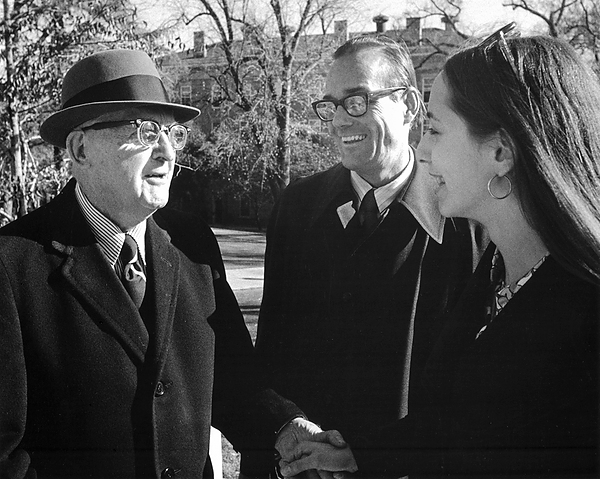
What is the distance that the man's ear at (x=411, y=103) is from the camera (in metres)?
2.62

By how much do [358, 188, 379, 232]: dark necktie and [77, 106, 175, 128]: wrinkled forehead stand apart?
2.65ft

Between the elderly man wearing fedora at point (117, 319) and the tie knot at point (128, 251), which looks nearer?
the elderly man wearing fedora at point (117, 319)

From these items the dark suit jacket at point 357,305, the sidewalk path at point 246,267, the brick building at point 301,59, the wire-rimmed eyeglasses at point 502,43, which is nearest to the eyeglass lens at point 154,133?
the dark suit jacket at point 357,305

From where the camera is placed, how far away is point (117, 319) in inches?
75.5

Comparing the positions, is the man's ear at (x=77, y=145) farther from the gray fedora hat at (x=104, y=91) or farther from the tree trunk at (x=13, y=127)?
the tree trunk at (x=13, y=127)

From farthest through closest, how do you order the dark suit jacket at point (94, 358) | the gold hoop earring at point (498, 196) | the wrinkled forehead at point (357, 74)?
the wrinkled forehead at point (357, 74) → the dark suit jacket at point (94, 358) → the gold hoop earring at point (498, 196)

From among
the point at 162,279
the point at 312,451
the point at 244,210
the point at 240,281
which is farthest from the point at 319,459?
the point at 244,210

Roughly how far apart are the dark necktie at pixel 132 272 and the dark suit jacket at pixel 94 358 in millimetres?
30

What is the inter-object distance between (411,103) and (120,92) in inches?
45.9

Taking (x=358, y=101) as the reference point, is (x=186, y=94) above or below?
above

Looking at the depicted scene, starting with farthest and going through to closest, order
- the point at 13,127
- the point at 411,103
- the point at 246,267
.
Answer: the point at 246,267 < the point at 13,127 < the point at 411,103

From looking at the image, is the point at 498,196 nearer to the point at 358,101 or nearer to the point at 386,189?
the point at 386,189

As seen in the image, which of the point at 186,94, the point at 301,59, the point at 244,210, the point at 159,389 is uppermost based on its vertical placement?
the point at 301,59

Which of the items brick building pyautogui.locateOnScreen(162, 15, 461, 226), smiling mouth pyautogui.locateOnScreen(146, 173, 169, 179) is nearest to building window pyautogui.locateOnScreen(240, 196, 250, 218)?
brick building pyautogui.locateOnScreen(162, 15, 461, 226)
